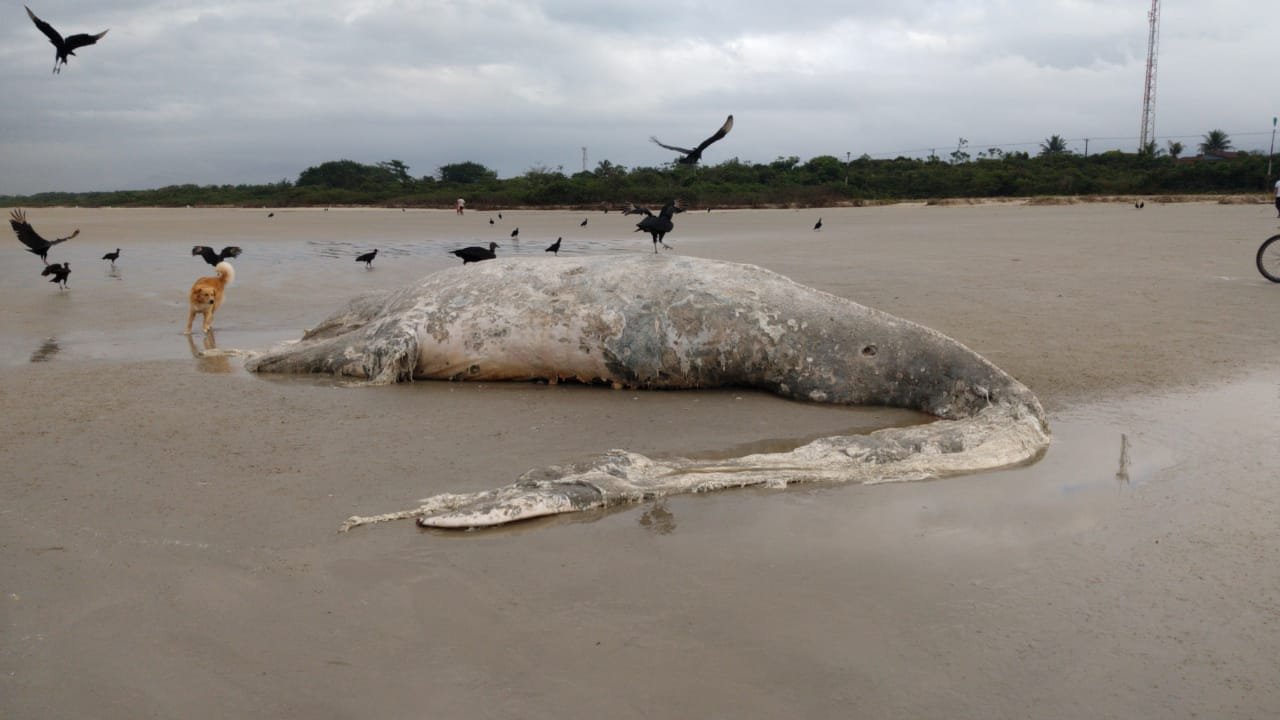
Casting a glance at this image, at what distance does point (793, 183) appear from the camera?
2178 inches

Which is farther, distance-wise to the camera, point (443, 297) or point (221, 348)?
point (221, 348)

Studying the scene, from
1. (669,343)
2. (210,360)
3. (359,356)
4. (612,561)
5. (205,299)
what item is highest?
(205,299)

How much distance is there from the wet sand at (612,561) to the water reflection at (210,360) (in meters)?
0.05

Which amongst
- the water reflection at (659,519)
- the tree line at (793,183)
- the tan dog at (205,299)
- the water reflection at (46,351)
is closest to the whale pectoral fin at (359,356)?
the water reflection at (46,351)

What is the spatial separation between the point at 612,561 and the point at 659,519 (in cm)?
52

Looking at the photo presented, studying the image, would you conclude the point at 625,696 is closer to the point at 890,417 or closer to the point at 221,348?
the point at 890,417

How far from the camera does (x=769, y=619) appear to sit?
3027 millimetres

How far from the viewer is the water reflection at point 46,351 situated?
761 cm

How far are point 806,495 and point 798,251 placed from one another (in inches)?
569

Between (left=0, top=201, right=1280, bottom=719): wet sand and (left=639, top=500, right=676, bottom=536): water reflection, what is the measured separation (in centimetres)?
2

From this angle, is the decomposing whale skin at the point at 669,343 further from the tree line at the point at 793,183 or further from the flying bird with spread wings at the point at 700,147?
the tree line at the point at 793,183

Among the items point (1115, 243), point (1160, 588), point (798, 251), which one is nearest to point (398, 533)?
point (1160, 588)

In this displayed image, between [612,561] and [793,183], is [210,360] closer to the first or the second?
[612,561]

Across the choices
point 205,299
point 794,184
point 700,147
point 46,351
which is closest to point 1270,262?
point 700,147
